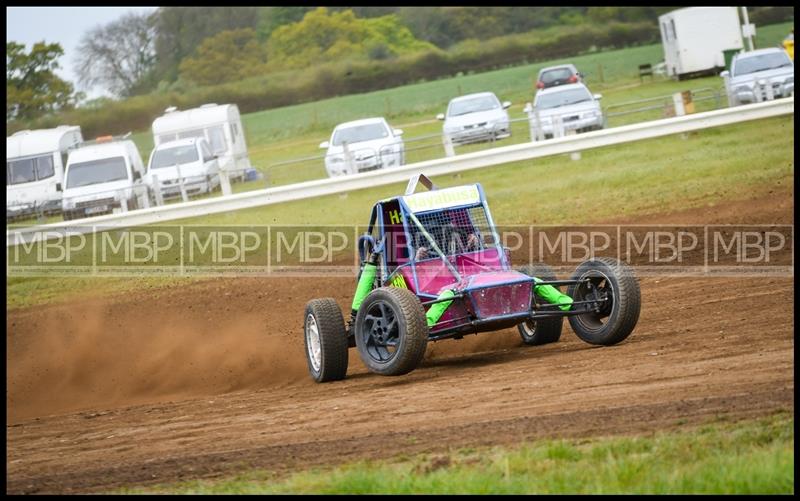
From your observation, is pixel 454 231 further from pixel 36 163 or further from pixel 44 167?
pixel 36 163

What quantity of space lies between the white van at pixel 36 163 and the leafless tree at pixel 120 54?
2185cm

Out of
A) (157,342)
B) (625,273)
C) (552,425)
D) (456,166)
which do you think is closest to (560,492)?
(552,425)

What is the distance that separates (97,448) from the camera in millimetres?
7812

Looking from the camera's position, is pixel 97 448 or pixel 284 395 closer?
pixel 97 448

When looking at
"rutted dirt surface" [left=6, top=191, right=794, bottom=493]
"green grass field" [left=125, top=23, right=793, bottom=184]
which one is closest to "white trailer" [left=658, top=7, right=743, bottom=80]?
"green grass field" [left=125, top=23, right=793, bottom=184]

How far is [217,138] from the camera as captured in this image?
3142 centimetres

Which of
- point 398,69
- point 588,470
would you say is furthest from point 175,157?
point 398,69

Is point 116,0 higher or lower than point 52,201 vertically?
higher

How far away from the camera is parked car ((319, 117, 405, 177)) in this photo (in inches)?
885

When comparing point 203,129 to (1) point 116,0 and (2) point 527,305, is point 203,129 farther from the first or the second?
(2) point 527,305

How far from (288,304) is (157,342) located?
1.93 metres

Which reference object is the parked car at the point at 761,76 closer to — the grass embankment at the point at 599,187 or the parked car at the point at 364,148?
the grass embankment at the point at 599,187

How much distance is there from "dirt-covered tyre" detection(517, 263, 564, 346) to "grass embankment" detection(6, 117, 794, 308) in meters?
8.02
